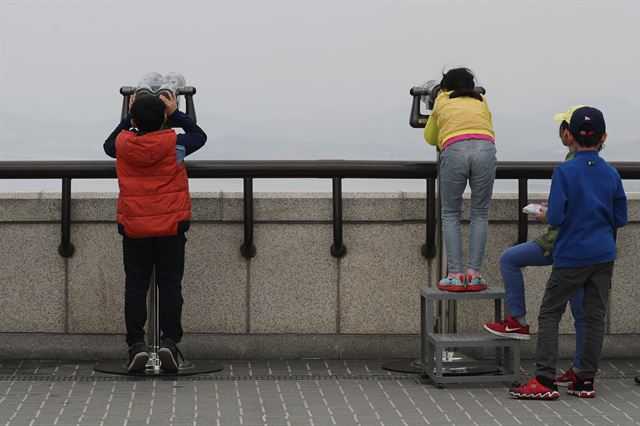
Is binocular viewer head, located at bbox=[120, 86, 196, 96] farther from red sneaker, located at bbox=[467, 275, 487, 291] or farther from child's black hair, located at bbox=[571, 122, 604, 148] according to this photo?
child's black hair, located at bbox=[571, 122, 604, 148]

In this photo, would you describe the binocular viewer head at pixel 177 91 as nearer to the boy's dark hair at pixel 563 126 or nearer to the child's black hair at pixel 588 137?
the boy's dark hair at pixel 563 126

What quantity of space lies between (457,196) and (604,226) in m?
1.04

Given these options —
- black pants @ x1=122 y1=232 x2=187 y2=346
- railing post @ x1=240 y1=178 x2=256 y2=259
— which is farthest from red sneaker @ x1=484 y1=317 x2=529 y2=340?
black pants @ x1=122 y1=232 x2=187 y2=346

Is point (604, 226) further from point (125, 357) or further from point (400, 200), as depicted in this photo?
point (125, 357)

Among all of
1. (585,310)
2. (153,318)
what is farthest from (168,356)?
(585,310)

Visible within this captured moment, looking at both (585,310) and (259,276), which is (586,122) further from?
(259,276)

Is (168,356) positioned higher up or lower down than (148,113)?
lower down

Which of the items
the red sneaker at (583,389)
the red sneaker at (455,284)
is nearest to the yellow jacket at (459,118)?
the red sneaker at (455,284)

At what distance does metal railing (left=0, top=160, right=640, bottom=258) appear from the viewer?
9.46m

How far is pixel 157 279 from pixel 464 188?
2029mm

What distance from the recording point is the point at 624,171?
9.66 meters

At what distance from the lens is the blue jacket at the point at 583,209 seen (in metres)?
8.16

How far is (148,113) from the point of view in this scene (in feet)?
28.9

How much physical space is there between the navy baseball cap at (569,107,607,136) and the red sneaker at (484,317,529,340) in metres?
1.24
